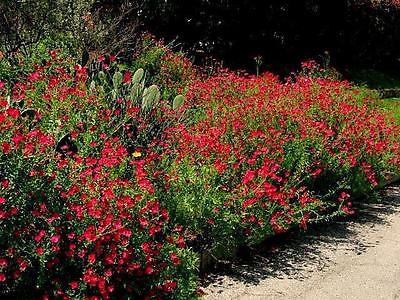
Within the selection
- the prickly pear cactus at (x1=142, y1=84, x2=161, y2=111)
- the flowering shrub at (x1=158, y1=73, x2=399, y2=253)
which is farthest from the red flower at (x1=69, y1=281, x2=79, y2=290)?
the prickly pear cactus at (x1=142, y1=84, x2=161, y2=111)

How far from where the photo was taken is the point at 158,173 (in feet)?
17.9

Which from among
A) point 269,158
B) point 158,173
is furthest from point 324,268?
point 158,173

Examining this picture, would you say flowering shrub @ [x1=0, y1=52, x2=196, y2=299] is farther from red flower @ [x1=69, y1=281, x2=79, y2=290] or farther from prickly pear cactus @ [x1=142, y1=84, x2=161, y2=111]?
prickly pear cactus @ [x1=142, y1=84, x2=161, y2=111]

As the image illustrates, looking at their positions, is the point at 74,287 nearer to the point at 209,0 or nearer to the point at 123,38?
the point at 123,38

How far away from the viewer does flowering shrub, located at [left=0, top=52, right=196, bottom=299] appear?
4.07 metres

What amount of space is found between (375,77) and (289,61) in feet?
15.0

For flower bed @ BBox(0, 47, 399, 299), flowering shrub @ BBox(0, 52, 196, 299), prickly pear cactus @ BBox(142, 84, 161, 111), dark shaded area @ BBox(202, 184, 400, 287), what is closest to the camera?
flowering shrub @ BBox(0, 52, 196, 299)

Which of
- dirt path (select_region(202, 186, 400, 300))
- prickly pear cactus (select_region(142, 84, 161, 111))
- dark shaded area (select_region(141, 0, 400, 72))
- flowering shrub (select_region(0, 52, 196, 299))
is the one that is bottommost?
dirt path (select_region(202, 186, 400, 300))

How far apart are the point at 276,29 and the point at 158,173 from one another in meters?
14.8

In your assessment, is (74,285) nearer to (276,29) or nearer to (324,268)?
(324,268)

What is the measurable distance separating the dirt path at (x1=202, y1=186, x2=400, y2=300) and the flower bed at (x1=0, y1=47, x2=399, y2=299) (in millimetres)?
267

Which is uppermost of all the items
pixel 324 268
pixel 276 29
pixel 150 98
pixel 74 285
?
pixel 276 29

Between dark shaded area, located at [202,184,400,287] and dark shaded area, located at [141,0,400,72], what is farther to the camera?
dark shaded area, located at [141,0,400,72]

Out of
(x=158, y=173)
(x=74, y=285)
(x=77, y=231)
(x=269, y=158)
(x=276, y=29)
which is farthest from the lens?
(x=276, y=29)
